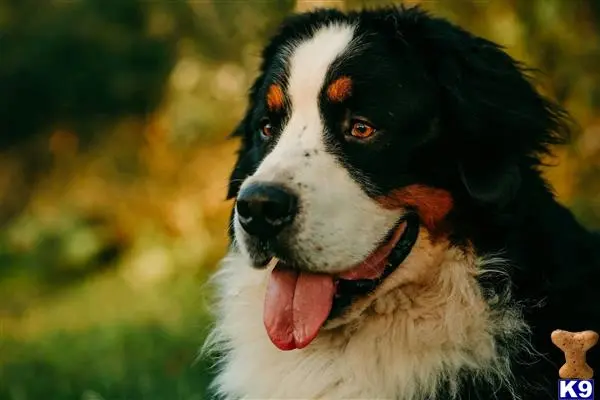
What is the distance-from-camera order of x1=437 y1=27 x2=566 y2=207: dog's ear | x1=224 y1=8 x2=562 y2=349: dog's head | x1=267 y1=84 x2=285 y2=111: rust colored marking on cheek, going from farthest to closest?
x1=267 y1=84 x2=285 y2=111: rust colored marking on cheek, x1=437 y1=27 x2=566 y2=207: dog's ear, x1=224 y1=8 x2=562 y2=349: dog's head

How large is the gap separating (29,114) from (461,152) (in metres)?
11.1

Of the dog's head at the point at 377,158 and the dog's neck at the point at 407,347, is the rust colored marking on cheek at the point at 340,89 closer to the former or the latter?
the dog's head at the point at 377,158

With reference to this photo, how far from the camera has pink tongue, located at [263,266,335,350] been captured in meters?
3.20

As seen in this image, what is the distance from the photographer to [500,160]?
332 centimetres

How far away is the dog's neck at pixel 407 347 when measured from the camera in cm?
312

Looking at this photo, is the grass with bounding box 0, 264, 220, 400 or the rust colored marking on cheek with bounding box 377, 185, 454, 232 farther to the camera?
the grass with bounding box 0, 264, 220, 400

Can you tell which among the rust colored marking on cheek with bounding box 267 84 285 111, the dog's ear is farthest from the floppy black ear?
the rust colored marking on cheek with bounding box 267 84 285 111

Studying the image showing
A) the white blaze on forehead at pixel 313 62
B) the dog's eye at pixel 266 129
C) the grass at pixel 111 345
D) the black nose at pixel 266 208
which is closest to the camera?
the black nose at pixel 266 208

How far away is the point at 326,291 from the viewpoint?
3.23 metres

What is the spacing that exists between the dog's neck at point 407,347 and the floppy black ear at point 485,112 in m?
0.31

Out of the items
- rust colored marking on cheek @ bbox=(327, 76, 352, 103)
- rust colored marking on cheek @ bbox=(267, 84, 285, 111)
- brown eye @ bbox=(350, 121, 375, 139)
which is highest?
rust colored marking on cheek @ bbox=(327, 76, 352, 103)

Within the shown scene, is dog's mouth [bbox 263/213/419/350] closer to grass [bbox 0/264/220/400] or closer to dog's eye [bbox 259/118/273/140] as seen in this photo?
dog's eye [bbox 259/118/273/140]

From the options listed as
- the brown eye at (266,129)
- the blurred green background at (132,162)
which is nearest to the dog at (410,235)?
the brown eye at (266,129)

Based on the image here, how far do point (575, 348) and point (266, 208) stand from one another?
1.08m
